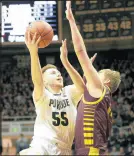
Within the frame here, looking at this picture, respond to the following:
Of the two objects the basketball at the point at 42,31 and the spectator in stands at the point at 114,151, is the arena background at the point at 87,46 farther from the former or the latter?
the basketball at the point at 42,31

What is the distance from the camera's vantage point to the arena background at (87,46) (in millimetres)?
12508

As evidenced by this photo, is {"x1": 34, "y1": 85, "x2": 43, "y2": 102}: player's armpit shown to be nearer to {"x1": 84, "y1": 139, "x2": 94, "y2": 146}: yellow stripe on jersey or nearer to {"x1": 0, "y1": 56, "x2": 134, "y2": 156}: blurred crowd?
{"x1": 84, "y1": 139, "x2": 94, "y2": 146}: yellow stripe on jersey

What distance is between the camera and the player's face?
4.54 m

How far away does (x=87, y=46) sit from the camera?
1430 cm

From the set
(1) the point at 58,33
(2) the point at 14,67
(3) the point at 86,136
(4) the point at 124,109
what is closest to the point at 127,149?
(4) the point at 124,109

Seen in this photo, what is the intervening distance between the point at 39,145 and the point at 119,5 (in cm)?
875

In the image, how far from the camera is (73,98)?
4.63 m

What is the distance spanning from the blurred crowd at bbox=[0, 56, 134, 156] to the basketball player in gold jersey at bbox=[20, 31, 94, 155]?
809 cm

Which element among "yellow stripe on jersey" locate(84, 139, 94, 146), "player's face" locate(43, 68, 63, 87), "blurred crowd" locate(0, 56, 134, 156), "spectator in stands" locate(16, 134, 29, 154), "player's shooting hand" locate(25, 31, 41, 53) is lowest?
"spectator in stands" locate(16, 134, 29, 154)

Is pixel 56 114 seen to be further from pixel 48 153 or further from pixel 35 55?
pixel 35 55

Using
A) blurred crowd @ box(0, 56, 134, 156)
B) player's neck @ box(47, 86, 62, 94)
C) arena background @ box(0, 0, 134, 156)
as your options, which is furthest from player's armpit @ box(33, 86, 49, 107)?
blurred crowd @ box(0, 56, 134, 156)

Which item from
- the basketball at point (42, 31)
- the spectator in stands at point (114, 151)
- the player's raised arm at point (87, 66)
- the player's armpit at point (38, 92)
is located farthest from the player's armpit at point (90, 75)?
the spectator in stands at point (114, 151)

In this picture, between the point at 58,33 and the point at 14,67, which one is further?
the point at 14,67

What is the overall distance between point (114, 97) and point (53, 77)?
1129 cm
